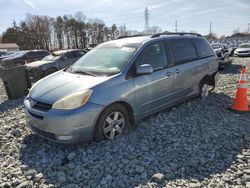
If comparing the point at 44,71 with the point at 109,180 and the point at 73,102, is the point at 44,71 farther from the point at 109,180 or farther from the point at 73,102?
the point at 109,180

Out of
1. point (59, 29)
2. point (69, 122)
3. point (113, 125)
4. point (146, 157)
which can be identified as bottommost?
point (146, 157)

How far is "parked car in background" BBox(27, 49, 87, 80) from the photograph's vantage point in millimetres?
11477

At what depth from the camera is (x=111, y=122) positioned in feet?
→ 13.3

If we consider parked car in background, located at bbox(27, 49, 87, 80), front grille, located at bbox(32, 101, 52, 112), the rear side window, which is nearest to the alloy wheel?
front grille, located at bbox(32, 101, 52, 112)

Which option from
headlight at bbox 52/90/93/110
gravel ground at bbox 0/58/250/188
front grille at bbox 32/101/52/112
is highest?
headlight at bbox 52/90/93/110

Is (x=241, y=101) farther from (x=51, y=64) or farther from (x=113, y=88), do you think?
(x=51, y=64)

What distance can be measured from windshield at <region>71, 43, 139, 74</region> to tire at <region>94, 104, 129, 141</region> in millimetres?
666

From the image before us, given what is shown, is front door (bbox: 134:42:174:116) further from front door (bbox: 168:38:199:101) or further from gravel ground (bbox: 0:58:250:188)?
gravel ground (bbox: 0:58:250:188)

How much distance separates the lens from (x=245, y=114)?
5.39m

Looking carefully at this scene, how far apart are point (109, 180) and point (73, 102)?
1227 mm

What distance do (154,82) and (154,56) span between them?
1.75 ft

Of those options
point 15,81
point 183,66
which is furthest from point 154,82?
point 15,81

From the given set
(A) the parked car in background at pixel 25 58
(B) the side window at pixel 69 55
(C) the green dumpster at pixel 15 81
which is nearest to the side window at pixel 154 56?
(C) the green dumpster at pixel 15 81

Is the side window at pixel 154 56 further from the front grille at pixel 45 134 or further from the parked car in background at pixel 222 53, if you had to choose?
the parked car in background at pixel 222 53
